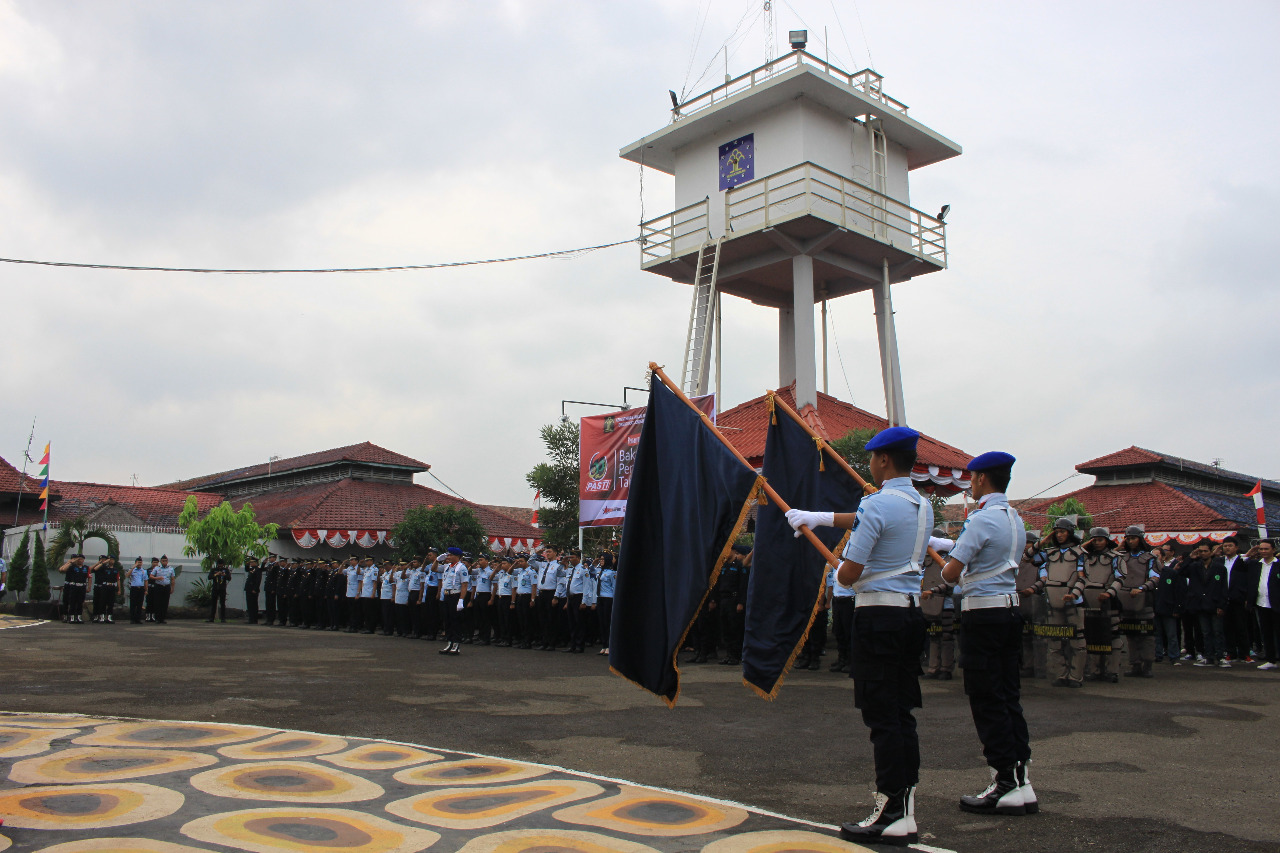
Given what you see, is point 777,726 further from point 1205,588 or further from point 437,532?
point 437,532

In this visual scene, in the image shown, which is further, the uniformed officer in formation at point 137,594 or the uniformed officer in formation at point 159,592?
the uniformed officer in formation at point 159,592

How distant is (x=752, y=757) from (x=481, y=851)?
2.81 meters

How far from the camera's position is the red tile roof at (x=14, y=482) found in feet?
110

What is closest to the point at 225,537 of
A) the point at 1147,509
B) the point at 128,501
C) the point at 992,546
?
the point at 128,501

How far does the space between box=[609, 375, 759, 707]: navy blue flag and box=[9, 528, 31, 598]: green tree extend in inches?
1043

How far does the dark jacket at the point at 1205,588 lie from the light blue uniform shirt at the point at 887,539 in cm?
1035

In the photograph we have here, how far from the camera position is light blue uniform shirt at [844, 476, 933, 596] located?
15.0 feet

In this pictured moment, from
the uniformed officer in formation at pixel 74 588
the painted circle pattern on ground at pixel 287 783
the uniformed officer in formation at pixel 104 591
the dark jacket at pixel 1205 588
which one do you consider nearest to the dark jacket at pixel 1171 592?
the dark jacket at pixel 1205 588

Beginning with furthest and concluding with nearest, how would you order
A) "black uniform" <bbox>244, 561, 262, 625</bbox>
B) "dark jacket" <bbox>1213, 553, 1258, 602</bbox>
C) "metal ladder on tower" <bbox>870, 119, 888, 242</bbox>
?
"black uniform" <bbox>244, 561, 262, 625</bbox> → "metal ladder on tower" <bbox>870, 119, 888, 242</bbox> → "dark jacket" <bbox>1213, 553, 1258, 602</bbox>

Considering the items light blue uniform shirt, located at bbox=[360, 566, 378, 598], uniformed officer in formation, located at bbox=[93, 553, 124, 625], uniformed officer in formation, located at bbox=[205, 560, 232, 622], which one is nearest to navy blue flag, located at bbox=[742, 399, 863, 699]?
light blue uniform shirt, located at bbox=[360, 566, 378, 598]

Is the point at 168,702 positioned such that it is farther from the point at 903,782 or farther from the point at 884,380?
the point at 884,380

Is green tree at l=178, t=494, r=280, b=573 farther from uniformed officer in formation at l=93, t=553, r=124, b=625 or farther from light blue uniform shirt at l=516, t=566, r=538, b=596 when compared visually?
light blue uniform shirt at l=516, t=566, r=538, b=596

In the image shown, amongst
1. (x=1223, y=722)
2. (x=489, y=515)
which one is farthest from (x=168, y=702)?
(x=489, y=515)

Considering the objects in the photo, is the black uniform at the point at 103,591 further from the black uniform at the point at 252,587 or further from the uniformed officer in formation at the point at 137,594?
the black uniform at the point at 252,587
